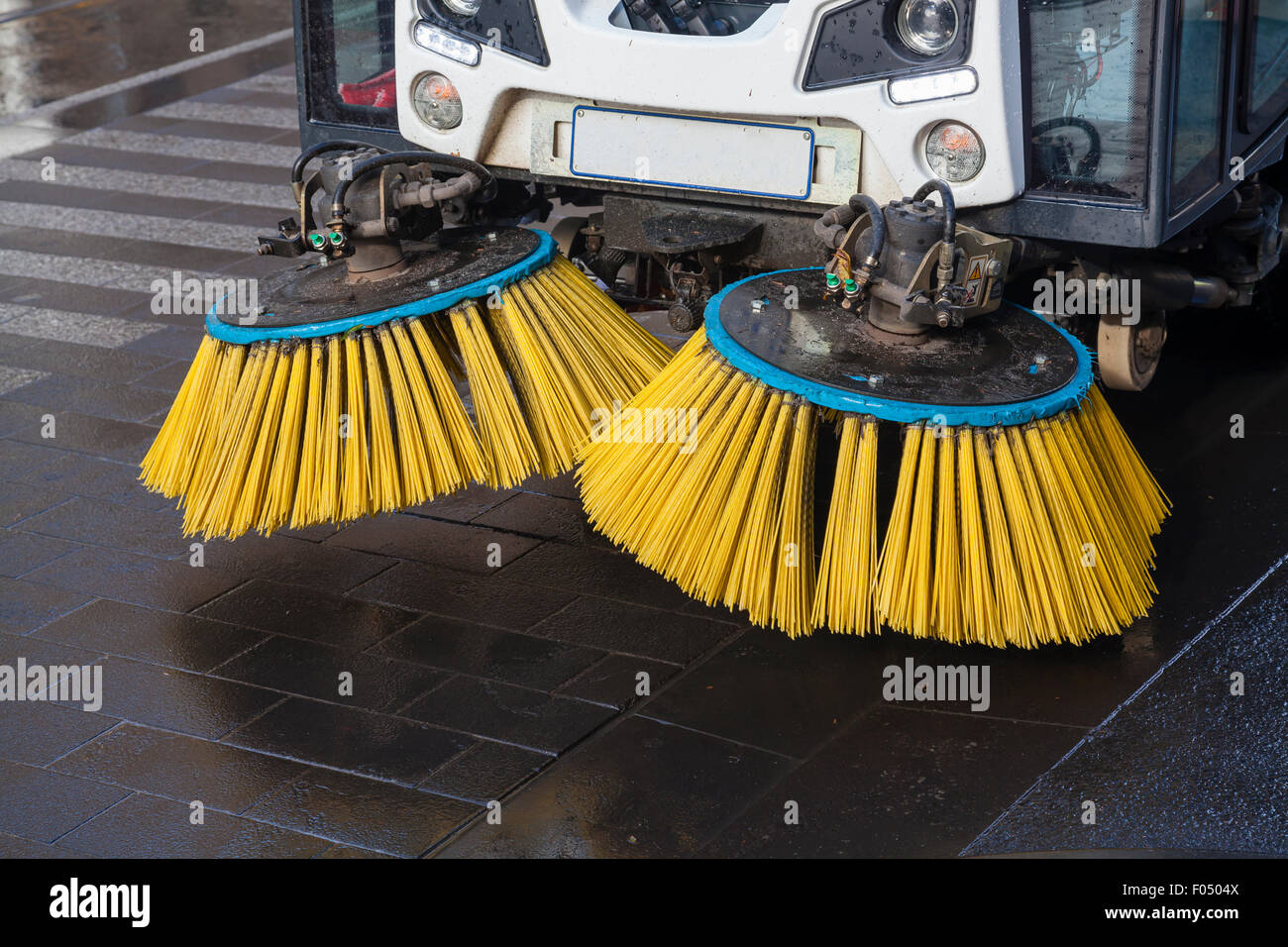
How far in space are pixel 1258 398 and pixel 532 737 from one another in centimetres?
294

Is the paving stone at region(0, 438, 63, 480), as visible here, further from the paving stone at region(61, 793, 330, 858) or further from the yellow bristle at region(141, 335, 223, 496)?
the paving stone at region(61, 793, 330, 858)

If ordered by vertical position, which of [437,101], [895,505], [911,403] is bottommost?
[895,505]

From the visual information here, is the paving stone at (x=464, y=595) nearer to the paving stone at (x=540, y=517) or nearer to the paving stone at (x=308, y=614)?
the paving stone at (x=308, y=614)

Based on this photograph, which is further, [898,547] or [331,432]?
[331,432]

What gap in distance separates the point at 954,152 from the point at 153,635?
94.0 inches

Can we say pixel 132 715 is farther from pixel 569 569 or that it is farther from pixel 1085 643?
pixel 1085 643

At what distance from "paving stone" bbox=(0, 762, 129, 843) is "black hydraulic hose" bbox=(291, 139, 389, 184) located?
1737mm

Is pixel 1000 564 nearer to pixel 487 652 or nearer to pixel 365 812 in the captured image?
pixel 487 652

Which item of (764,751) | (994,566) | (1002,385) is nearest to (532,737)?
(764,751)

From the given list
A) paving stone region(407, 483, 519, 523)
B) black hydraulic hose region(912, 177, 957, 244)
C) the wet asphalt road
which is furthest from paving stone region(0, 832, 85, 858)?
the wet asphalt road

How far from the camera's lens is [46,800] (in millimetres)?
3209

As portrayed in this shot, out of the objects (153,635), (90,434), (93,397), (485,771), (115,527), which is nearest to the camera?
(485,771)

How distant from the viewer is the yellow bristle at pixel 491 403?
3855 mm

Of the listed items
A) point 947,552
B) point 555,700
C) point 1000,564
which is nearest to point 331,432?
point 555,700
